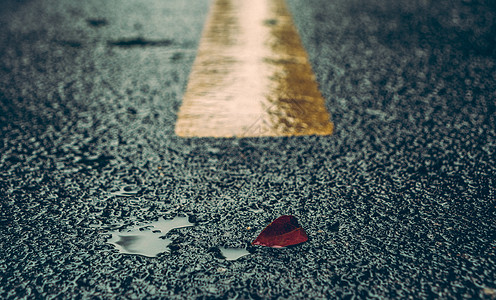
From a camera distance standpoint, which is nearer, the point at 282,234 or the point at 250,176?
the point at 282,234

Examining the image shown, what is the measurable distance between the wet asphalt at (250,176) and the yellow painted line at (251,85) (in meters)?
0.08

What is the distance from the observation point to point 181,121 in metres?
1.78

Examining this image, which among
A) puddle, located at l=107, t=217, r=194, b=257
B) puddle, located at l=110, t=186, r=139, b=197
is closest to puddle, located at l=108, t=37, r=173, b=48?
puddle, located at l=110, t=186, r=139, b=197

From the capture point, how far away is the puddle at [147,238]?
1.17 m

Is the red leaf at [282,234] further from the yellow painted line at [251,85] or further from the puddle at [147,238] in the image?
the yellow painted line at [251,85]

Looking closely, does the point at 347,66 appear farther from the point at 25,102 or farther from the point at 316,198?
the point at 25,102

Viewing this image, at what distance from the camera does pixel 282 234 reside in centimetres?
120

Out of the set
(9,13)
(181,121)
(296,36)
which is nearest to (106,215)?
(181,121)

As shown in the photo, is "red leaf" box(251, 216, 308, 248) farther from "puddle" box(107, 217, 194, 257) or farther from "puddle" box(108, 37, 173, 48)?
"puddle" box(108, 37, 173, 48)

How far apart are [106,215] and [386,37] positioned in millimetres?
1992

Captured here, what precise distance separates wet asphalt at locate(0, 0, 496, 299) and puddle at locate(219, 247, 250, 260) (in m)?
0.02

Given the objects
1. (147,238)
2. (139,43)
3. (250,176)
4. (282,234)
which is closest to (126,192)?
(147,238)

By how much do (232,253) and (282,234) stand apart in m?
0.16

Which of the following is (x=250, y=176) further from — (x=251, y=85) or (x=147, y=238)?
(x=251, y=85)
